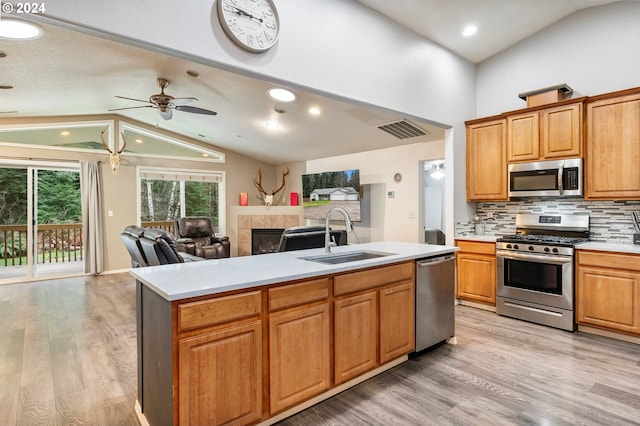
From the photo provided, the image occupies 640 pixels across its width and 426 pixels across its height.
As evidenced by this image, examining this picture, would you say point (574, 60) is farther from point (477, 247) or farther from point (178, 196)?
point (178, 196)

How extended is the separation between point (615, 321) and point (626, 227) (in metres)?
1.05

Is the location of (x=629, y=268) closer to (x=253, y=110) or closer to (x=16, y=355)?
(x=253, y=110)

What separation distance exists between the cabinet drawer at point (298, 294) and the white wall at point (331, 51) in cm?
151

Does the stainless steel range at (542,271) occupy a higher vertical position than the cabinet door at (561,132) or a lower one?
lower

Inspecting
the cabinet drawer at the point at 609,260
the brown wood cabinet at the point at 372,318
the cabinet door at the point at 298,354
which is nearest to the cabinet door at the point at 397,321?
the brown wood cabinet at the point at 372,318

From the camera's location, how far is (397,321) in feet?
8.18

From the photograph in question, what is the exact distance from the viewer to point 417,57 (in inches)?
144

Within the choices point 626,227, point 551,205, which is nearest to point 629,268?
point 626,227

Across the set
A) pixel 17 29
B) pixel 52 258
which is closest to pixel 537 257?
pixel 17 29

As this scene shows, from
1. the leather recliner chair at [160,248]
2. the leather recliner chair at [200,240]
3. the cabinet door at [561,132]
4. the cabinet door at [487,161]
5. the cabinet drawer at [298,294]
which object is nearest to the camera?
the cabinet drawer at [298,294]

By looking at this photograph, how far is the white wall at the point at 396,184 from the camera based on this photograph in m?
5.53

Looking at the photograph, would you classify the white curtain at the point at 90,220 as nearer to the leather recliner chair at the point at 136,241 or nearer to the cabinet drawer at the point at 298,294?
the leather recliner chair at the point at 136,241

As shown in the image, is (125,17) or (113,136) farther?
(113,136)

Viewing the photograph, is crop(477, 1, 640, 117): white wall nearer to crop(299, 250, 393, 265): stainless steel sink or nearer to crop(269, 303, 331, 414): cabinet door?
crop(299, 250, 393, 265): stainless steel sink
